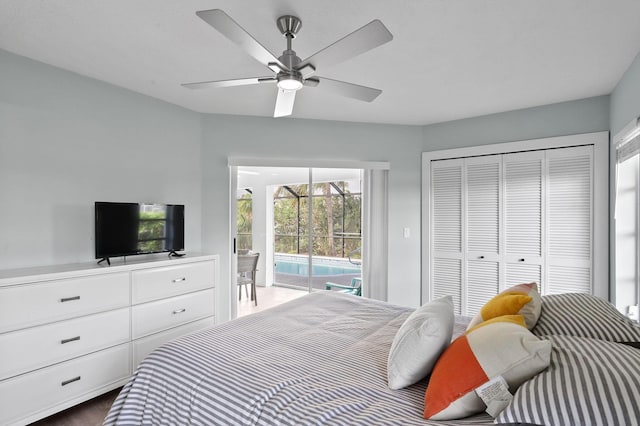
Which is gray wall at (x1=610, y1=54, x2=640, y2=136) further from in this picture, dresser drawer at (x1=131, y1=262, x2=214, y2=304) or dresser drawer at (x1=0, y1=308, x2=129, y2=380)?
dresser drawer at (x1=0, y1=308, x2=129, y2=380)

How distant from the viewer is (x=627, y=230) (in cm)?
273

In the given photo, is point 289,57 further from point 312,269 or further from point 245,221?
point 312,269

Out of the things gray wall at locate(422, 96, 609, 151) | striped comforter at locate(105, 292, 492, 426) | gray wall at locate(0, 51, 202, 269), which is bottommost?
striped comforter at locate(105, 292, 492, 426)

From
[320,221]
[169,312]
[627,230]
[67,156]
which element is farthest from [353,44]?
[627,230]

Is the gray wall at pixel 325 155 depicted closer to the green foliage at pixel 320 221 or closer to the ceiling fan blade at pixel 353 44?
the green foliage at pixel 320 221

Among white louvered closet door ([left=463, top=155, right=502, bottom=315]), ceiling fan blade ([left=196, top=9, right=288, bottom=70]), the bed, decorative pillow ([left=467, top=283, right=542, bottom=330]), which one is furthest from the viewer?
white louvered closet door ([left=463, top=155, right=502, bottom=315])

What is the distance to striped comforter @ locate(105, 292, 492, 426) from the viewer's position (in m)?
1.18

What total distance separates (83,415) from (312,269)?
7.85ft

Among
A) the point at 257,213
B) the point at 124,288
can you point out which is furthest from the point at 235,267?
the point at 124,288

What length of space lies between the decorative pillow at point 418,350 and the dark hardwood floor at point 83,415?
2.09m

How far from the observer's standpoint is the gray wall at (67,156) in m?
2.29

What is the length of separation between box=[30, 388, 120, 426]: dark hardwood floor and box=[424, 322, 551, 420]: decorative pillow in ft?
7.46

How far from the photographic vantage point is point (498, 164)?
11.6ft

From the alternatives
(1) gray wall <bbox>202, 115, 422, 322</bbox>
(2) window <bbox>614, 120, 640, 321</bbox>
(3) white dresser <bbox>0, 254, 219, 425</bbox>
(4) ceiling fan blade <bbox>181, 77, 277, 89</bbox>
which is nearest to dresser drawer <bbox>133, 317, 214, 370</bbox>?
(3) white dresser <bbox>0, 254, 219, 425</bbox>
